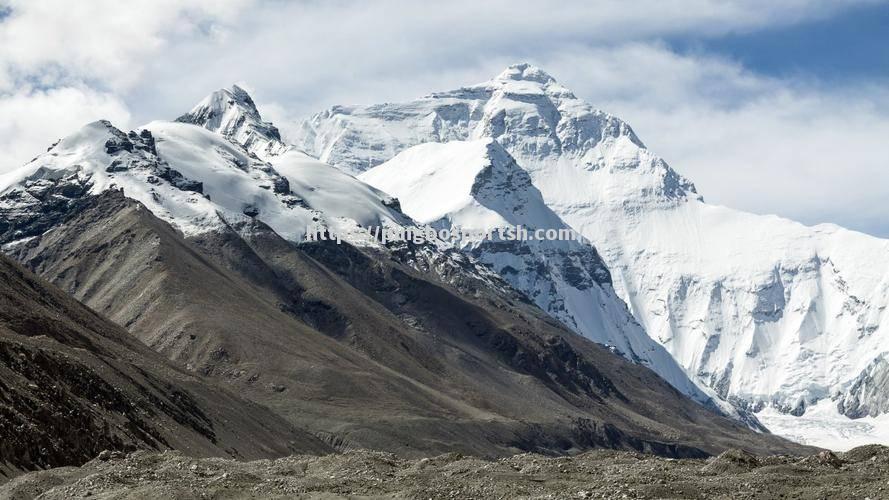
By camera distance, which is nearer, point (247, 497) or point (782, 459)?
point (247, 497)

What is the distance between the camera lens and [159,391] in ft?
640

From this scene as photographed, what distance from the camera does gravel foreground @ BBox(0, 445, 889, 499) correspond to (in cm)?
7556

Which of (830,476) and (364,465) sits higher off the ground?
(830,476)

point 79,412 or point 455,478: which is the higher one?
point 455,478

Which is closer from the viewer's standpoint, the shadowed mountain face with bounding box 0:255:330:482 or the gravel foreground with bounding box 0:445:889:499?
the gravel foreground with bounding box 0:445:889:499

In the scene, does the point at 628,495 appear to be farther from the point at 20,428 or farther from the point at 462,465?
the point at 20,428

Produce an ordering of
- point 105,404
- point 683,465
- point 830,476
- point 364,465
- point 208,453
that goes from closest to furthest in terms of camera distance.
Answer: point 830,476 → point 364,465 → point 683,465 → point 105,404 → point 208,453

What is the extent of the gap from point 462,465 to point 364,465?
5.71m

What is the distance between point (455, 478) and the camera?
82938mm

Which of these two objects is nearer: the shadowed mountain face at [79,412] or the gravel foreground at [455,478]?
the gravel foreground at [455,478]

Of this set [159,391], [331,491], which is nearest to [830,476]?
[331,491]

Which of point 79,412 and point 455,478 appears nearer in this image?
point 455,478

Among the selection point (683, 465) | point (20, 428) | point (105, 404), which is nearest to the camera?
point (683, 465)

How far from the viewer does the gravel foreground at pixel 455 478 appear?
75.6m
